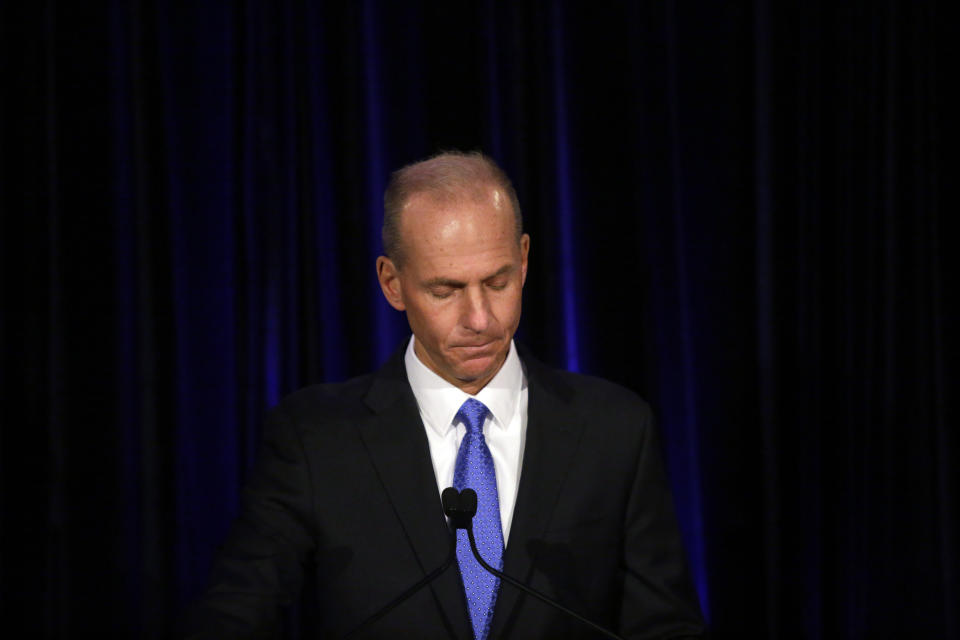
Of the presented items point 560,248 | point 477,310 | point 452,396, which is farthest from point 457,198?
point 560,248

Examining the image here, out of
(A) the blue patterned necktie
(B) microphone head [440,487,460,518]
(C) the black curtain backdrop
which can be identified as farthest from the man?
(C) the black curtain backdrop

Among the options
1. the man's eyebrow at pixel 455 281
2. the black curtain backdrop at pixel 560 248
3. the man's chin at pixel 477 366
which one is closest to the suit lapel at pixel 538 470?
the man's chin at pixel 477 366

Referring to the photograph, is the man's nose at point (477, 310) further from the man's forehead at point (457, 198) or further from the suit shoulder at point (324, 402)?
the suit shoulder at point (324, 402)

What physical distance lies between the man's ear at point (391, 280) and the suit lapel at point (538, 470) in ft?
0.90

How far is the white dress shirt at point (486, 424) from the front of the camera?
1.59 metres

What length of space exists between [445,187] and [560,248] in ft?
3.56

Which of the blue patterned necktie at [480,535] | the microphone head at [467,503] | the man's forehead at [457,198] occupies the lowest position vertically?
the blue patterned necktie at [480,535]

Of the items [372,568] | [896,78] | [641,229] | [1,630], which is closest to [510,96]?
[641,229]

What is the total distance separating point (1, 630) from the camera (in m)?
2.42

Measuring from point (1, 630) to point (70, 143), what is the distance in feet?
4.14

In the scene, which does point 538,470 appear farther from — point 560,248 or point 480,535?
point 560,248

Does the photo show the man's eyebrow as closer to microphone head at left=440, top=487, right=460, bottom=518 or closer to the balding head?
the balding head

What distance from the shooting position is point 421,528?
1508mm

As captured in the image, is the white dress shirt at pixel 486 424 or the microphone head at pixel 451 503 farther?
the white dress shirt at pixel 486 424
